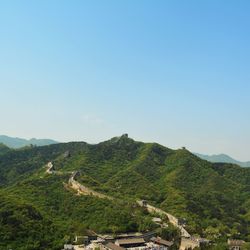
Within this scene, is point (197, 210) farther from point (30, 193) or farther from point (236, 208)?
point (30, 193)

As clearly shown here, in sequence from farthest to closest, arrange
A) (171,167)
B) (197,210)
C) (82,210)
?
1. (171,167)
2. (197,210)
3. (82,210)

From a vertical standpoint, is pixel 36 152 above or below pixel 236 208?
above

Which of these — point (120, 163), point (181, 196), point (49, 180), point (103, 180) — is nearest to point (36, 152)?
point (120, 163)

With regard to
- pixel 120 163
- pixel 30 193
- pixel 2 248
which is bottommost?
pixel 2 248

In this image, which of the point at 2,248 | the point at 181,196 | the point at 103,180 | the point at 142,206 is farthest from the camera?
the point at 103,180

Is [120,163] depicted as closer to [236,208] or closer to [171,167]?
[171,167]

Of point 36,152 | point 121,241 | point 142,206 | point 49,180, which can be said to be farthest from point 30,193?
point 36,152

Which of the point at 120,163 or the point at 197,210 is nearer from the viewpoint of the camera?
the point at 197,210
